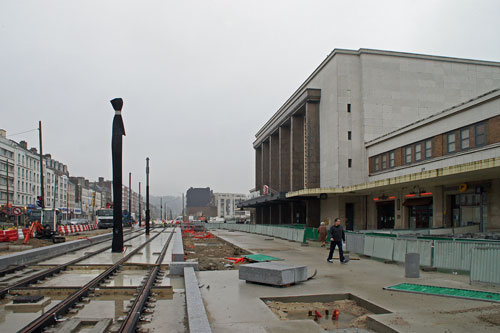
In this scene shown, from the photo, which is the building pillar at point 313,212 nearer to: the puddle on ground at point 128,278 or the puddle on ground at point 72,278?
the puddle on ground at point 128,278

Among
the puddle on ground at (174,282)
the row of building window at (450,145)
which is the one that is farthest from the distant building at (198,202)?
the puddle on ground at (174,282)

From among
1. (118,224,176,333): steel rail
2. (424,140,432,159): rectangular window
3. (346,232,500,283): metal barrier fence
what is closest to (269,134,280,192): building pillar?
(424,140,432,159): rectangular window

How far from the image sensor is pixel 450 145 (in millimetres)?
27188

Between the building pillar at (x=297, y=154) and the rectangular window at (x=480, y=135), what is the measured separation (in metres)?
27.2

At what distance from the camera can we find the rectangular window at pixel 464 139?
83.3 feet

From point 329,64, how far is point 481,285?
34.9m

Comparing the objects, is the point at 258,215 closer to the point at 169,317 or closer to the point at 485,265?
the point at 485,265

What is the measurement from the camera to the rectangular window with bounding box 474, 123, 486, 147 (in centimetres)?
2401

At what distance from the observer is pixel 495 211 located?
2188 centimetres

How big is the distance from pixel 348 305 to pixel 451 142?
70.1 ft

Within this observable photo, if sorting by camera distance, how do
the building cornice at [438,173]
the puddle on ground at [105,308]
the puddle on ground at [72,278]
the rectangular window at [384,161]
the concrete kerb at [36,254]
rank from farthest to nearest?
1. the rectangular window at [384,161]
2. the building cornice at [438,173]
3. the concrete kerb at [36,254]
4. the puddle on ground at [72,278]
5. the puddle on ground at [105,308]

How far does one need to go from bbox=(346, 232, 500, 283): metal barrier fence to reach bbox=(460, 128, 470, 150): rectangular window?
10836 millimetres

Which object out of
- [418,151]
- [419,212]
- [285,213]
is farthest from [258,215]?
[419,212]

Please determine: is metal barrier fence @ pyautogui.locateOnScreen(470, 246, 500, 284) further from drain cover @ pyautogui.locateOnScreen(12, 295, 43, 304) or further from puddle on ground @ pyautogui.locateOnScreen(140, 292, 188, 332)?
drain cover @ pyautogui.locateOnScreen(12, 295, 43, 304)
